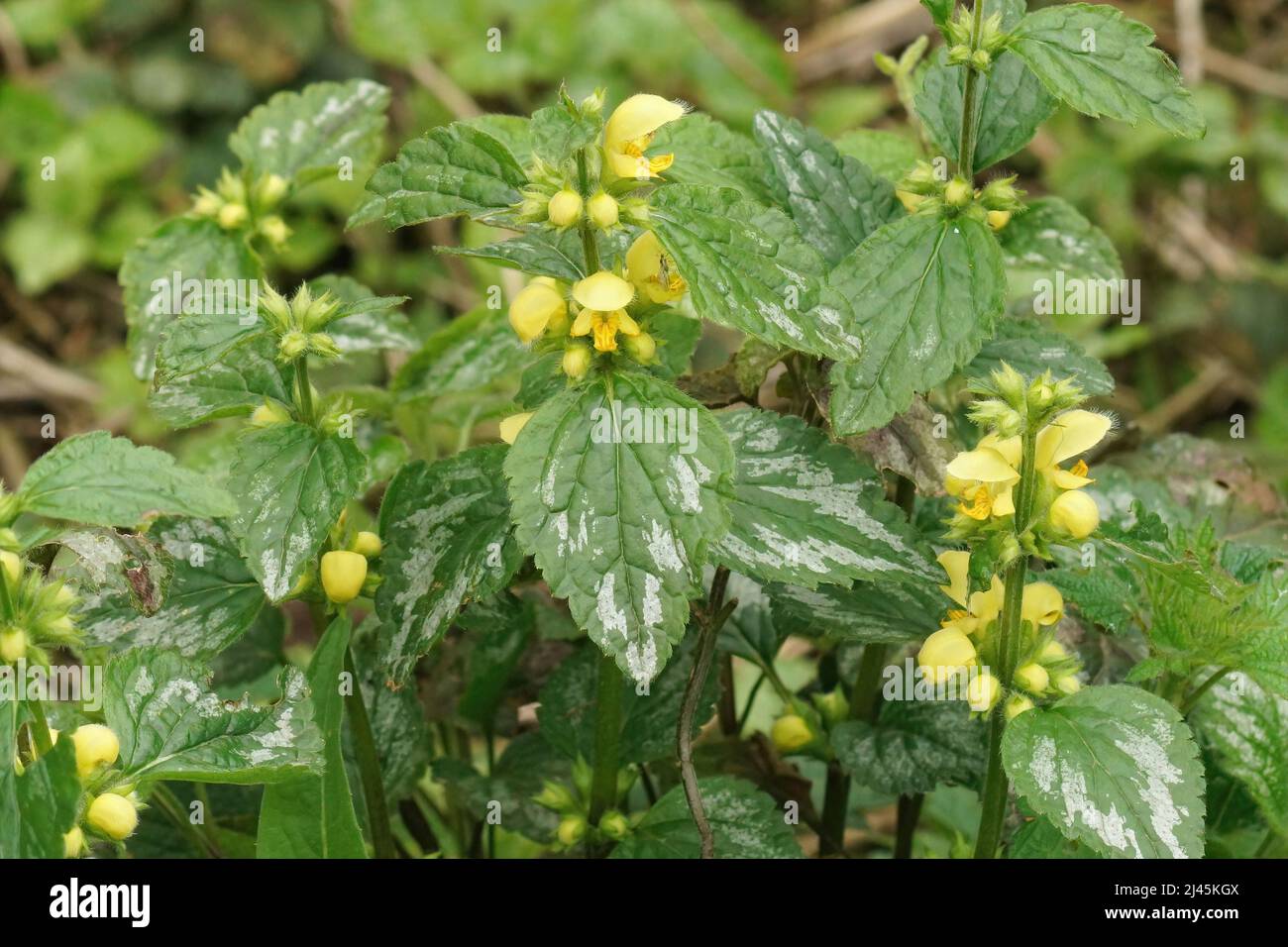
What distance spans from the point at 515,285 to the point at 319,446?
167 cm

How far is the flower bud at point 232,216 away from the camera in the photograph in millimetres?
1723

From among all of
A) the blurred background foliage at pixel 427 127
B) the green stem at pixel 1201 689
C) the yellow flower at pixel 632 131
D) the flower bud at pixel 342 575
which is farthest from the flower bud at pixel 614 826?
the blurred background foliage at pixel 427 127

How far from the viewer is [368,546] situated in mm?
1478

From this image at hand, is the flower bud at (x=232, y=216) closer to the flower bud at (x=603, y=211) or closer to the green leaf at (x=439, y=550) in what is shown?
the green leaf at (x=439, y=550)

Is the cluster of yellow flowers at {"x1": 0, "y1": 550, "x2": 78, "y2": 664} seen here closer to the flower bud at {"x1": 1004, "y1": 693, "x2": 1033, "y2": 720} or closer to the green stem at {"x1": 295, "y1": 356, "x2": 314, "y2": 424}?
A: the green stem at {"x1": 295, "y1": 356, "x2": 314, "y2": 424}

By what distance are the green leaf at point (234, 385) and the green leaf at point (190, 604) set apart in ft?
0.46

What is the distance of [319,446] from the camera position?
1.38 meters

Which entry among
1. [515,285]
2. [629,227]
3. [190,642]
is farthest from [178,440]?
[629,227]

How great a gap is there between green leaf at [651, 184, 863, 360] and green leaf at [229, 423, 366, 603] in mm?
367

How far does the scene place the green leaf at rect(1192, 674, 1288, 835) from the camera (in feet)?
4.90
